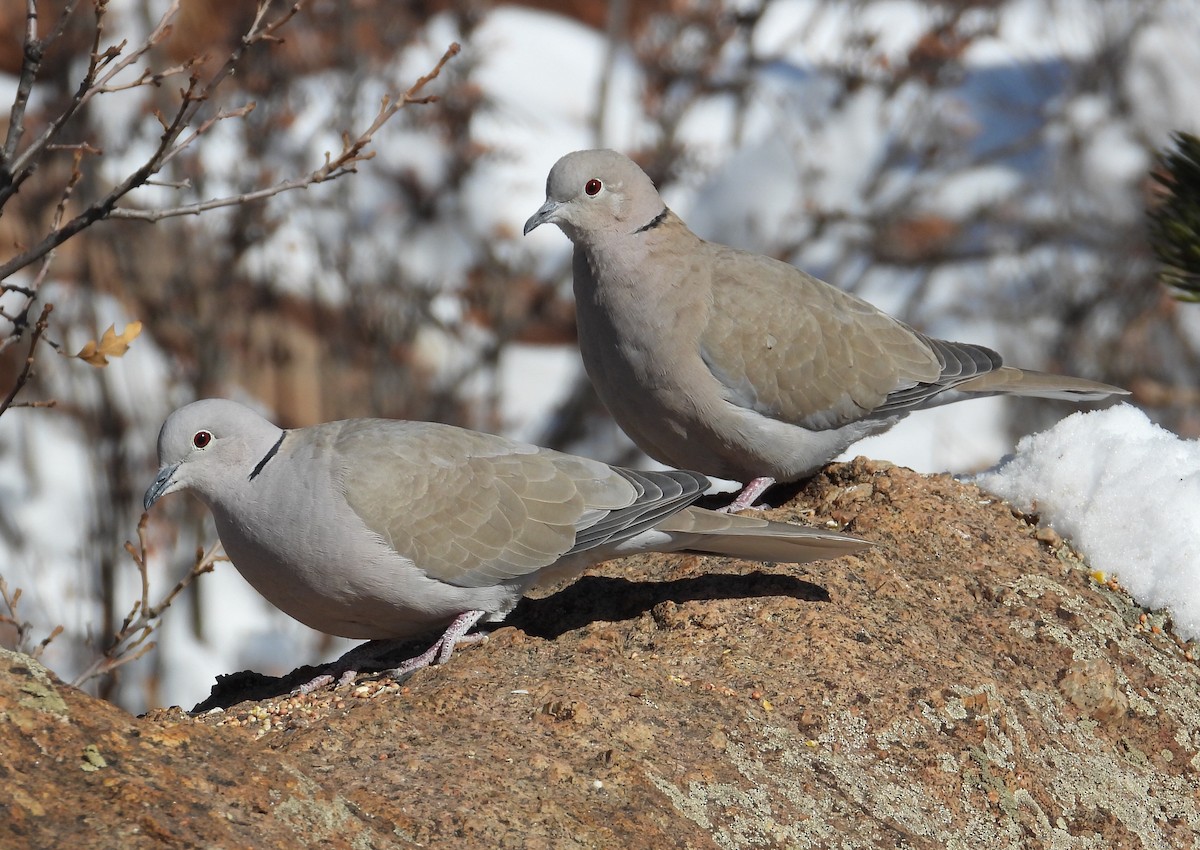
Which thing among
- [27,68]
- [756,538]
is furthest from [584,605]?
[27,68]

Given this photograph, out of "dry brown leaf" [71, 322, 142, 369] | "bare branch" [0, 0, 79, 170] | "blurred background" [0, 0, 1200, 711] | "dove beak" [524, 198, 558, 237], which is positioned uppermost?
"bare branch" [0, 0, 79, 170]

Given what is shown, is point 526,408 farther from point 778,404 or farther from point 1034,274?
point 778,404

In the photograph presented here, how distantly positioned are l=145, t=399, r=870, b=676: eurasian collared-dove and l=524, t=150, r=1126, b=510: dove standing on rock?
0.68 metres

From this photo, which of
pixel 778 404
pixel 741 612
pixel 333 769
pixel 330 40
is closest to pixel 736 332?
pixel 778 404

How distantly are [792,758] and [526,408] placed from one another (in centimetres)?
1132

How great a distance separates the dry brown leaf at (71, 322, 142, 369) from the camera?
2.93m

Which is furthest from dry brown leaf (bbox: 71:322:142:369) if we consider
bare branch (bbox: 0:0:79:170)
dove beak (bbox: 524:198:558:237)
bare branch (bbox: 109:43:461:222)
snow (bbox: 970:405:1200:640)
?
snow (bbox: 970:405:1200:640)

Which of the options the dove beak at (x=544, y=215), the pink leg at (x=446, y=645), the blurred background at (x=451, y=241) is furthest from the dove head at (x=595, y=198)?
the blurred background at (x=451, y=241)

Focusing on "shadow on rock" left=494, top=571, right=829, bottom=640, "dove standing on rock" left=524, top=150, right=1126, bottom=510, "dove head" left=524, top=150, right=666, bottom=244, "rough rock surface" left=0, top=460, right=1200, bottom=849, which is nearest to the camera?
"rough rock surface" left=0, top=460, right=1200, bottom=849

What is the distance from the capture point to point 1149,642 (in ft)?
13.8

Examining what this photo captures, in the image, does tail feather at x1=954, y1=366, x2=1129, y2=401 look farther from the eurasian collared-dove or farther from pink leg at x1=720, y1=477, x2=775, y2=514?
the eurasian collared-dove

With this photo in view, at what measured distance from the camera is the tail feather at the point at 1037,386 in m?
5.02

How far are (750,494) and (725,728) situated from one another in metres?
1.58

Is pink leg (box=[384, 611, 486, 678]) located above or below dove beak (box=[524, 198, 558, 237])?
below
